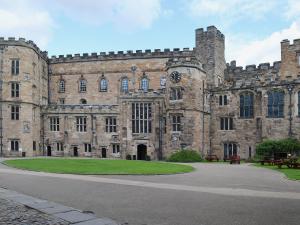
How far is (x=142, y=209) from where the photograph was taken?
43.7 feet

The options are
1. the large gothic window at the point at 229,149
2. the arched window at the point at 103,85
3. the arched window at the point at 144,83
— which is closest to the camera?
the large gothic window at the point at 229,149

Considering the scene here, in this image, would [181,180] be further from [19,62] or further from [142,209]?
[19,62]

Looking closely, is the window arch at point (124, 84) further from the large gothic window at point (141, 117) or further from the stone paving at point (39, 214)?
the stone paving at point (39, 214)

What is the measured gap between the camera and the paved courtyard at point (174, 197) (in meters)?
12.1

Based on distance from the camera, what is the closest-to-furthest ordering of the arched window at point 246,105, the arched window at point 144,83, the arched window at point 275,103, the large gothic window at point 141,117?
the arched window at point 275,103 → the arched window at point 246,105 → the large gothic window at point 141,117 → the arched window at point 144,83

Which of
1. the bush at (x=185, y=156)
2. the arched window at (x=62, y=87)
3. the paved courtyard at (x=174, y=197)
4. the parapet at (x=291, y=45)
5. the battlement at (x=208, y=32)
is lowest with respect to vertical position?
the bush at (x=185, y=156)

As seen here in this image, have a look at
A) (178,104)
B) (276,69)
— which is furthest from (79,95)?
(276,69)

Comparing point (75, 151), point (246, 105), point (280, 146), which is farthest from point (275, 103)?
point (75, 151)

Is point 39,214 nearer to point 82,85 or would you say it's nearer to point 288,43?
point 288,43

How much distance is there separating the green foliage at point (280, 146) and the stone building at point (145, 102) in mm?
2257

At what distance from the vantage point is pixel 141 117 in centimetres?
4647

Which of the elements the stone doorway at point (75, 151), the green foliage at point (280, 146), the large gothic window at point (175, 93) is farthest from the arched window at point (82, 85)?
the green foliage at point (280, 146)

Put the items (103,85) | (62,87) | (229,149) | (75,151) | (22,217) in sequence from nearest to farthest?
(22,217)
(229,149)
(75,151)
(103,85)
(62,87)

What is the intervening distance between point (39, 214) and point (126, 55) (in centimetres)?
4520
